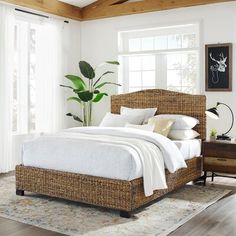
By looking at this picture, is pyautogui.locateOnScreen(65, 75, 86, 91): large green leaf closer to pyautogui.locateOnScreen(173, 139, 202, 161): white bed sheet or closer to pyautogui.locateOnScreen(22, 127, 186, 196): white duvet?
pyautogui.locateOnScreen(22, 127, 186, 196): white duvet

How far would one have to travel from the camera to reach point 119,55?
6934mm

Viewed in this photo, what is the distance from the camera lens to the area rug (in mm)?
3375

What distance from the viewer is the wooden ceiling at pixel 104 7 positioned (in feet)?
19.9

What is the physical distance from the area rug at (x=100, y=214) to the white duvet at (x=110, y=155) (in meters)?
0.29

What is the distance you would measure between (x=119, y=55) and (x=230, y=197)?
3.42 m

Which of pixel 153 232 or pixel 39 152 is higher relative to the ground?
pixel 39 152

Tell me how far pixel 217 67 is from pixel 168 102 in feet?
2.99

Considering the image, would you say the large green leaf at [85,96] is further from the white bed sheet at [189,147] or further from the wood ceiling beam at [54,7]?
the white bed sheet at [189,147]

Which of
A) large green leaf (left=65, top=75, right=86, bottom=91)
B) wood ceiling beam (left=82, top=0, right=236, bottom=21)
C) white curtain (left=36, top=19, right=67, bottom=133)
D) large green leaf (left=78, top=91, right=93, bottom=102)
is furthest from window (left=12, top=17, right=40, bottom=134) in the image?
wood ceiling beam (left=82, top=0, right=236, bottom=21)

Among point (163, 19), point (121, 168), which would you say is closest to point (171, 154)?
point (121, 168)

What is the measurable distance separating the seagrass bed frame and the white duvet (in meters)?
0.07

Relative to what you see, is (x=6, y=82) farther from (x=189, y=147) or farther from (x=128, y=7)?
(x=189, y=147)

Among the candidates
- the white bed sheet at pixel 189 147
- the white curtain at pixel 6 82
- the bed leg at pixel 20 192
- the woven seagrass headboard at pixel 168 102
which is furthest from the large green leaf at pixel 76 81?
the bed leg at pixel 20 192

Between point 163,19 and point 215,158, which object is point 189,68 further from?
point 215,158
